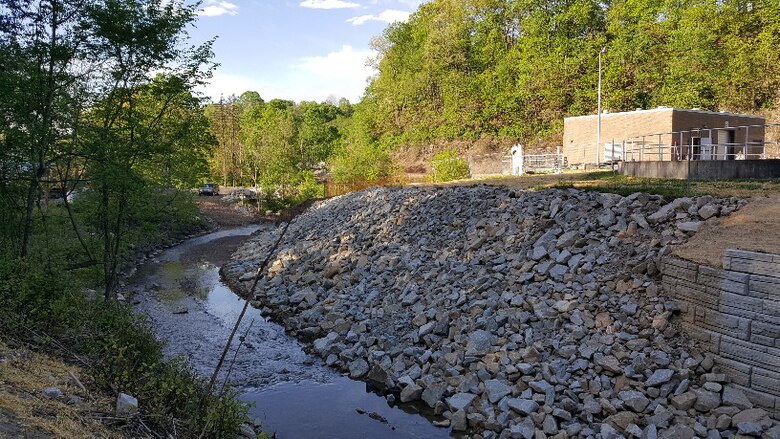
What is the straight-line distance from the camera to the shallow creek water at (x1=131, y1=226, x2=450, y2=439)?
8453mm

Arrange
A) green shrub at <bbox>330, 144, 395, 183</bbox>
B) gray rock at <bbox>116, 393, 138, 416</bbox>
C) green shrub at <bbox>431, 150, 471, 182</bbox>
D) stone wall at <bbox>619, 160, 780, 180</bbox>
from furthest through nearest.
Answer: green shrub at <bbox>330, 144, 395, 183</bbox> < green shrub at <bbox>431, 150, 471, 182</bbox> < stone wall at <bbox>619, 160, 780, 180</bbox> < gray rock at <bbox>116, 393, 138, 416</bbox>

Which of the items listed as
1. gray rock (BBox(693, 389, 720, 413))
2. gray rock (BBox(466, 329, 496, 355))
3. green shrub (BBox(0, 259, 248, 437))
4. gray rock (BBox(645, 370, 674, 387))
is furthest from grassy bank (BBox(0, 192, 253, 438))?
gray rock (BBox(693, 389, 720, 413))

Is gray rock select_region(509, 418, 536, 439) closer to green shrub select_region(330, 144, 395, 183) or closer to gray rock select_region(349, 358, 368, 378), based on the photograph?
gray rock select_region(349, 358, 368, 378)

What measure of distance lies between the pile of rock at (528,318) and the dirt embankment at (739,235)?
1.17 feet

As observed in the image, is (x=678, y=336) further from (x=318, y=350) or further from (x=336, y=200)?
(x=336, y=200)

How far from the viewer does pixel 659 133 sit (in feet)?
92.8

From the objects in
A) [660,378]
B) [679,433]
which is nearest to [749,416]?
[679,433]

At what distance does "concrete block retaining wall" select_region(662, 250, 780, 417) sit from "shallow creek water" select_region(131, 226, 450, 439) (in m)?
4.38

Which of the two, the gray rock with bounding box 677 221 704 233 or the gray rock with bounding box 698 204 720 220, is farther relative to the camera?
the gray rock with bounding box 698 204 720 220

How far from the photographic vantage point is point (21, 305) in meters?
7.99

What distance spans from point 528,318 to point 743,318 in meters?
3.52

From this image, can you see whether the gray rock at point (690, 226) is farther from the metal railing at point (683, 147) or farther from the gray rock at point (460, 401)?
the metal railing at point (683, 147)

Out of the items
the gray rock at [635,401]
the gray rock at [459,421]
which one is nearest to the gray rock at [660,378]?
the gray rock at [635,401]

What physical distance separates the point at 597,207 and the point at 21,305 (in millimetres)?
11620
